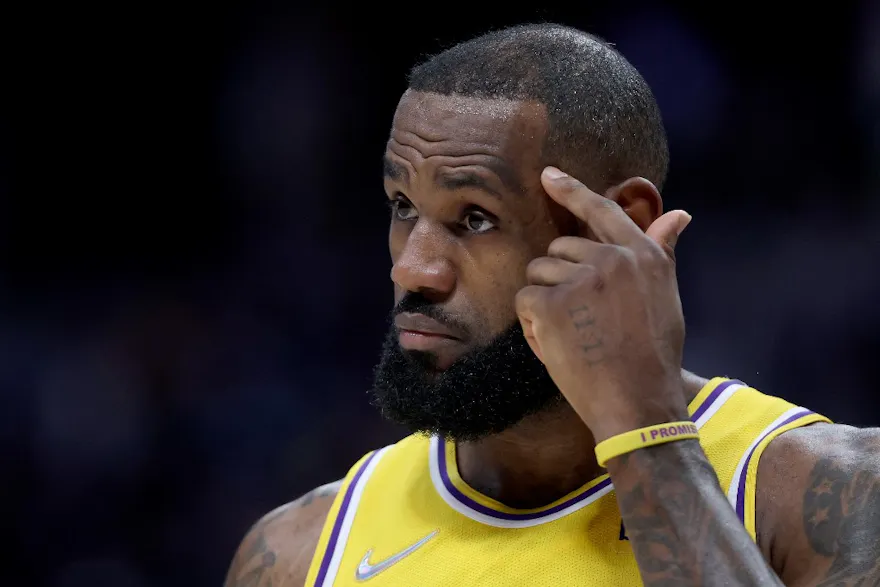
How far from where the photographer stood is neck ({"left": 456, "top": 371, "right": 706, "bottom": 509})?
2.53m

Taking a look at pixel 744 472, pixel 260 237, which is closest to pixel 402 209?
pixel 744 472

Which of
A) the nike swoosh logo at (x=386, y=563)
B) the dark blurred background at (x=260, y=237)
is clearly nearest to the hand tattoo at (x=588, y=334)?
the nike swoosh logo at (x=386, y=563)

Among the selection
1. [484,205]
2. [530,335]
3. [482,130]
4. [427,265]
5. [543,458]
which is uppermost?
[482,130]

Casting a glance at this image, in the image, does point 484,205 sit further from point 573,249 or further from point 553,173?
point 573,249

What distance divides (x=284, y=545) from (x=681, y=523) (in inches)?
49.1

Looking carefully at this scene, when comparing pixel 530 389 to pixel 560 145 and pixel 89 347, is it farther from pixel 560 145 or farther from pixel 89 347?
pixel 89 347

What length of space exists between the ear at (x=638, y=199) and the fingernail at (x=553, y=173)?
0.19 m

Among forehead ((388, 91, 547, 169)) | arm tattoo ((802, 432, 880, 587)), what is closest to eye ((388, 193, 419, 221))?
forehead ((388, 91, 547, 169))

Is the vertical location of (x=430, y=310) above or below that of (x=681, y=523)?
above

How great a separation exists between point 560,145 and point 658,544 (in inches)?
35.2

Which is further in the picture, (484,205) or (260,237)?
(260,237)

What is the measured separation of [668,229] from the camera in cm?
219

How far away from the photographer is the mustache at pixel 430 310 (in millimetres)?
2391

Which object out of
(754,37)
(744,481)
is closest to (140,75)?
(754,37)
